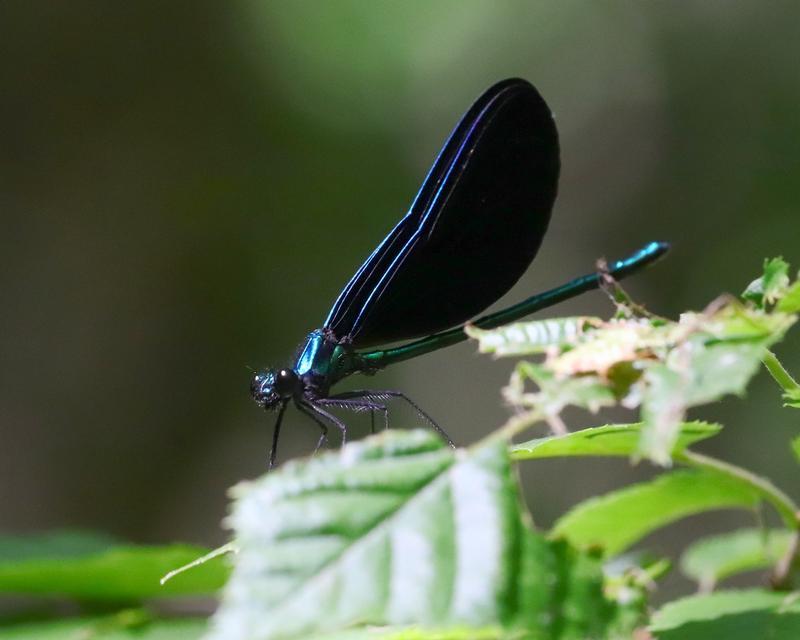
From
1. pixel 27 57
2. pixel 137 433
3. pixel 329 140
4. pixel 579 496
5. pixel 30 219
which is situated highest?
pixel 27 57

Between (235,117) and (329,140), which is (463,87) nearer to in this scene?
(329,140)

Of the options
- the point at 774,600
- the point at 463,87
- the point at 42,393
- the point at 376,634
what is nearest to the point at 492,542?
the point at 376,634

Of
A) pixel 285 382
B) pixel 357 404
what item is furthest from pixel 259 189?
pixel 357 404

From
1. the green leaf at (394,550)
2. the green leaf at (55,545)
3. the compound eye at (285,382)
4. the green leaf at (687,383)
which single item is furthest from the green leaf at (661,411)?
the green leaf at (55,545)

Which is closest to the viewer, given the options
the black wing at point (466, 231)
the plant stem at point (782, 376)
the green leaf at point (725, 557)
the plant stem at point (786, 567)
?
the plant stem at point (782, 376)

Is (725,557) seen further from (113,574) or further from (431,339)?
(113,574)

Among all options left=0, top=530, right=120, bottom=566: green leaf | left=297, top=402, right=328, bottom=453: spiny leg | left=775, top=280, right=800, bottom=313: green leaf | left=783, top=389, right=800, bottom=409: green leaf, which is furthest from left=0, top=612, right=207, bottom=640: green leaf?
left=775, top=280, right=800, bottom=313: green leaf

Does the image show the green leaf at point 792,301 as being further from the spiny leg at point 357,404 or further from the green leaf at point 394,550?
the spiny leg at point 357,404

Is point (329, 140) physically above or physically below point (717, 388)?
above
